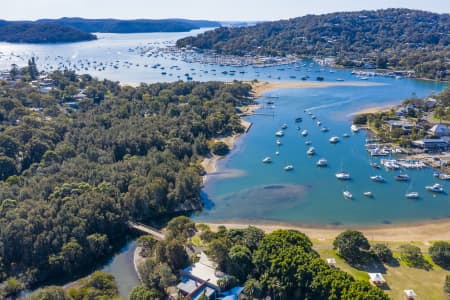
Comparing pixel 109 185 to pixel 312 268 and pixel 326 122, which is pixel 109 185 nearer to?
pixel 312 268

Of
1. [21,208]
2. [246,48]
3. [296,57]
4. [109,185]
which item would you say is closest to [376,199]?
[109,185]

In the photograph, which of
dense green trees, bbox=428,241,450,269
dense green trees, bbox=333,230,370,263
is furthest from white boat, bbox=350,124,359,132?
dense green trees, bbox=333,230,370,263

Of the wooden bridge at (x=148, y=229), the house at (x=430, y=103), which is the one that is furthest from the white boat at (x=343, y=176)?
the house at (x=430, y=103)

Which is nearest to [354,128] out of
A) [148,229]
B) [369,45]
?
[148,229]

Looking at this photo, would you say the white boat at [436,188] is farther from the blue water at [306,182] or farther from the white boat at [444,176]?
the white boat at [444,176]

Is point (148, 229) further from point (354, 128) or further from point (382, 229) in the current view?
point (354, 128)
